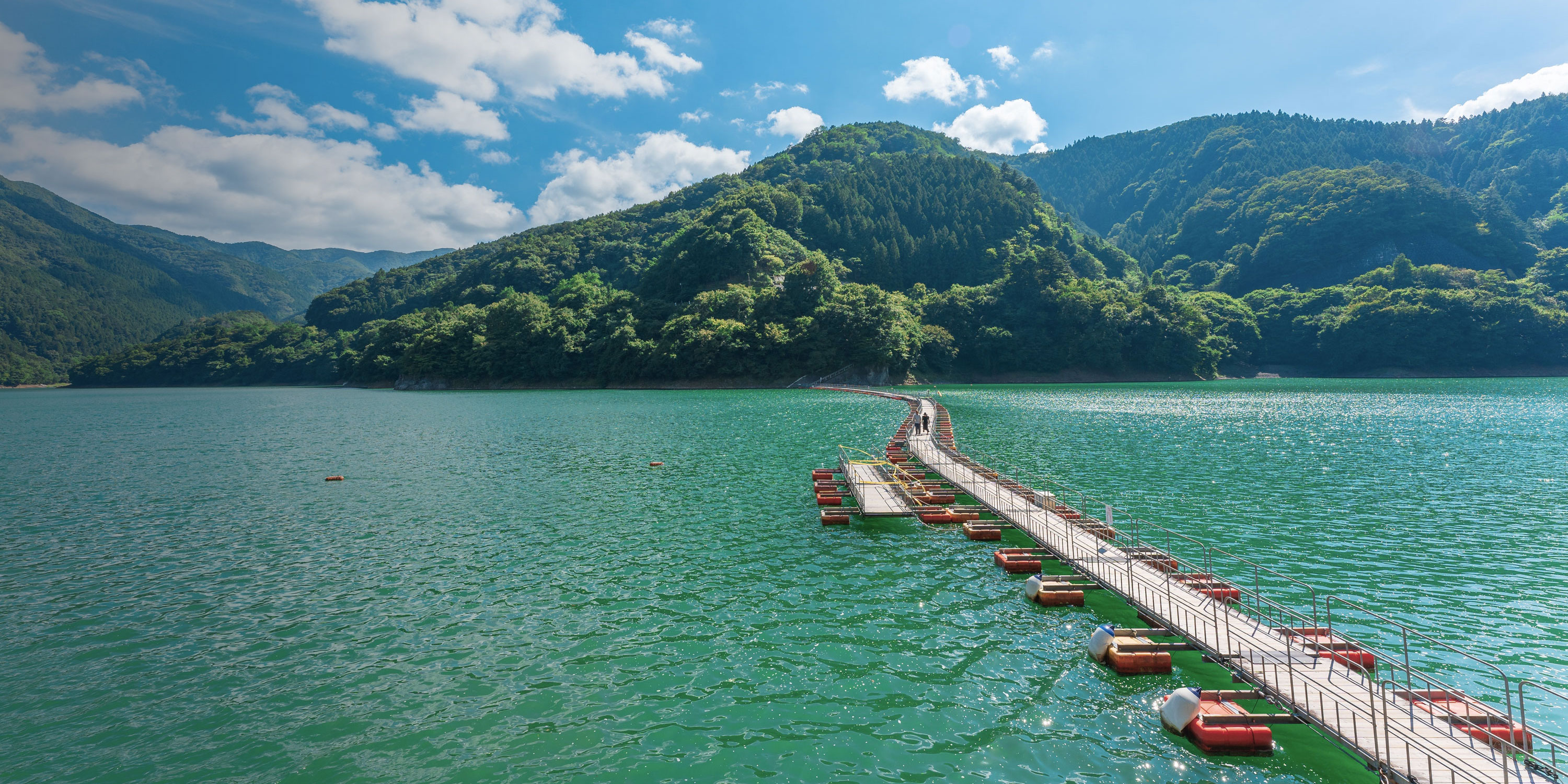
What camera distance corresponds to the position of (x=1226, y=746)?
998 centimetres

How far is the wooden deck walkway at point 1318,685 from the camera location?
8.65 metres

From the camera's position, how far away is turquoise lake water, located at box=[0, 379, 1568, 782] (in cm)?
1012

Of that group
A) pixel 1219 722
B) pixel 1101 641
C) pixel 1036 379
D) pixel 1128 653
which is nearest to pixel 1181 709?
pixel 1219 722

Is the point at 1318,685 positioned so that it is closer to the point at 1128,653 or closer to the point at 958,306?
the point at 1128,653

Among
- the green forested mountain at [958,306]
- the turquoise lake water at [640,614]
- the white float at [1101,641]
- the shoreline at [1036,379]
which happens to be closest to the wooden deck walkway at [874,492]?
the turquoise lake water at [640,614]

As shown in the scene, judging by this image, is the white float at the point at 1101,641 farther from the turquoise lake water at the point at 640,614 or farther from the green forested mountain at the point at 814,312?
the green forested mountain at the point at 814,312

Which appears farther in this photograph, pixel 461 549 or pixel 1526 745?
pixel 461 549

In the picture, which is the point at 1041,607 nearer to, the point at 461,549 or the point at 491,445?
the point at 461,549

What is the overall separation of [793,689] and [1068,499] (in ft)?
69.0

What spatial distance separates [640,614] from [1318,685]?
13.2 m

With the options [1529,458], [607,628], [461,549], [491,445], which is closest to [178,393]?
[491,445]

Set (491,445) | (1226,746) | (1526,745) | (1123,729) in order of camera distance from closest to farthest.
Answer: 1. (1526,745)
2. (1226,746)
3. (1123,729)
4. (491,445)

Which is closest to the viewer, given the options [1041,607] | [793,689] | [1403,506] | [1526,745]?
[1526,745]

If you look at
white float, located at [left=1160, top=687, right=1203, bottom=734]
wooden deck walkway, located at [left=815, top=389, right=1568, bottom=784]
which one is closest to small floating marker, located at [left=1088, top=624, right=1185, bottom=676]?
wooden deck walkway, located at [left=815, top=389, right=1568, bottom=784]
